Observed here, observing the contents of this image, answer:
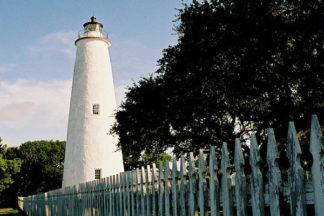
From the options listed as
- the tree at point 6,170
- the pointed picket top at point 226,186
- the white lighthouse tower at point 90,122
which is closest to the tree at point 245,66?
the pointed picket top at point 226,186

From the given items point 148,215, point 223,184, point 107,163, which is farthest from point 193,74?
point 107,163

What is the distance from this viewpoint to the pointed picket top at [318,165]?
2254 mm

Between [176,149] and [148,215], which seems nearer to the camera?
[148,215]

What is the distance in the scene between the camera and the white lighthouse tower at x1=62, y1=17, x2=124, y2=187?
23.6 metres

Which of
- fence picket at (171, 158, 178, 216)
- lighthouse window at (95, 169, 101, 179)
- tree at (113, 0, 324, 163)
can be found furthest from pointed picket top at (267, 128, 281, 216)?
lighthouse window at (95, 169, 101, 179)

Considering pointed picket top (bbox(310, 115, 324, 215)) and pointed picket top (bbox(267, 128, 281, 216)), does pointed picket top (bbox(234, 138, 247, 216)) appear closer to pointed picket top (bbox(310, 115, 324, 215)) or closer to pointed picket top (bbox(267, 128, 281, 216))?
pointed picket top (bbox(267, 128, 281, 216))

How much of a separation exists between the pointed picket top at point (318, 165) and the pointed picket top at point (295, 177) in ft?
0.34

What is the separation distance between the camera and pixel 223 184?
129 inches

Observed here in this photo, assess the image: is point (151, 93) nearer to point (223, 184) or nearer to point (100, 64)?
point (223, 184)

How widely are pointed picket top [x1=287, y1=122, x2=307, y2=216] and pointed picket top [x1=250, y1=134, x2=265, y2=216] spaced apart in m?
0.33

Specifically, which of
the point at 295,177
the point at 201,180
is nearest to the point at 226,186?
the point at 201,180

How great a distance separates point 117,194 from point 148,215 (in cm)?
170

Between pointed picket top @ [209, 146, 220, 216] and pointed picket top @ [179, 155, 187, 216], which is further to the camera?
pointed picket top @ [179, 155, 187, 216]

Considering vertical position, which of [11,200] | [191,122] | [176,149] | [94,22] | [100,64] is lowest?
[11,200]
